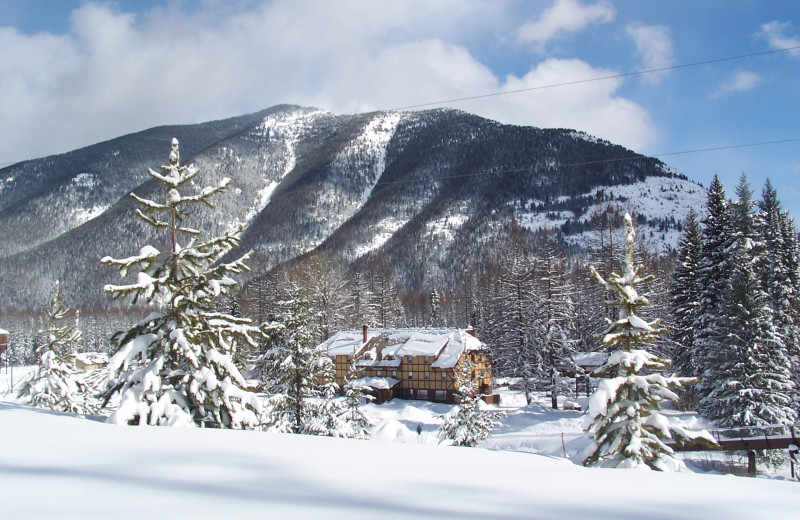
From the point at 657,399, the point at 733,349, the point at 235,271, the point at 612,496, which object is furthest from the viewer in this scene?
the point at 733,349

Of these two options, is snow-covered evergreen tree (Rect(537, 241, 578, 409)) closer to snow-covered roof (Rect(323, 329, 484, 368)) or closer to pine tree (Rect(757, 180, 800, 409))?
snow-covered roof (Rect(323, 329, 484, 368))

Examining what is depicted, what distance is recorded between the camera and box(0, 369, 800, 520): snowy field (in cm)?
325

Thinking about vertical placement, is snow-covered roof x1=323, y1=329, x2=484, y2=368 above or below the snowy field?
below

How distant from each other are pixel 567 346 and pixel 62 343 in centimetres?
3468

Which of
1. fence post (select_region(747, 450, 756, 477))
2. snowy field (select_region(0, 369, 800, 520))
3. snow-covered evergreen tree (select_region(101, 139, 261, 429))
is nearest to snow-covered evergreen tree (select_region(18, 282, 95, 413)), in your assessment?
snow-covered evergreen tree (select_region(101, 139, 261, 429))

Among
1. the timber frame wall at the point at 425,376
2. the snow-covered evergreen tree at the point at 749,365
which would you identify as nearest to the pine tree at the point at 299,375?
the snow-covered evergreen tree at the point at 749,365

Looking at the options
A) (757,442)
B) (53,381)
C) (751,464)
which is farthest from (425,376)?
(53,381)

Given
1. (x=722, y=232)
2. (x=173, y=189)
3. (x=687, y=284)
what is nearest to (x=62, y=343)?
(x=173, y=189)

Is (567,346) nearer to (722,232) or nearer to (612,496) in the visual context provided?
(722,232)

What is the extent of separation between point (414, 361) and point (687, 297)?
25.5 meters

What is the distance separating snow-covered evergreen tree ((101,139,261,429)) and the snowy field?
267 cm

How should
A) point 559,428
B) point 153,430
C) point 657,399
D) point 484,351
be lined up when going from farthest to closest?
point 484,351 < point 559,428 < point 657,399 < point 153,430

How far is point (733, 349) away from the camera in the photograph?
83.5 ft

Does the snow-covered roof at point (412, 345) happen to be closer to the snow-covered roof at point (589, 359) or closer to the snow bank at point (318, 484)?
the snow-covered roof at point (589, 359)
